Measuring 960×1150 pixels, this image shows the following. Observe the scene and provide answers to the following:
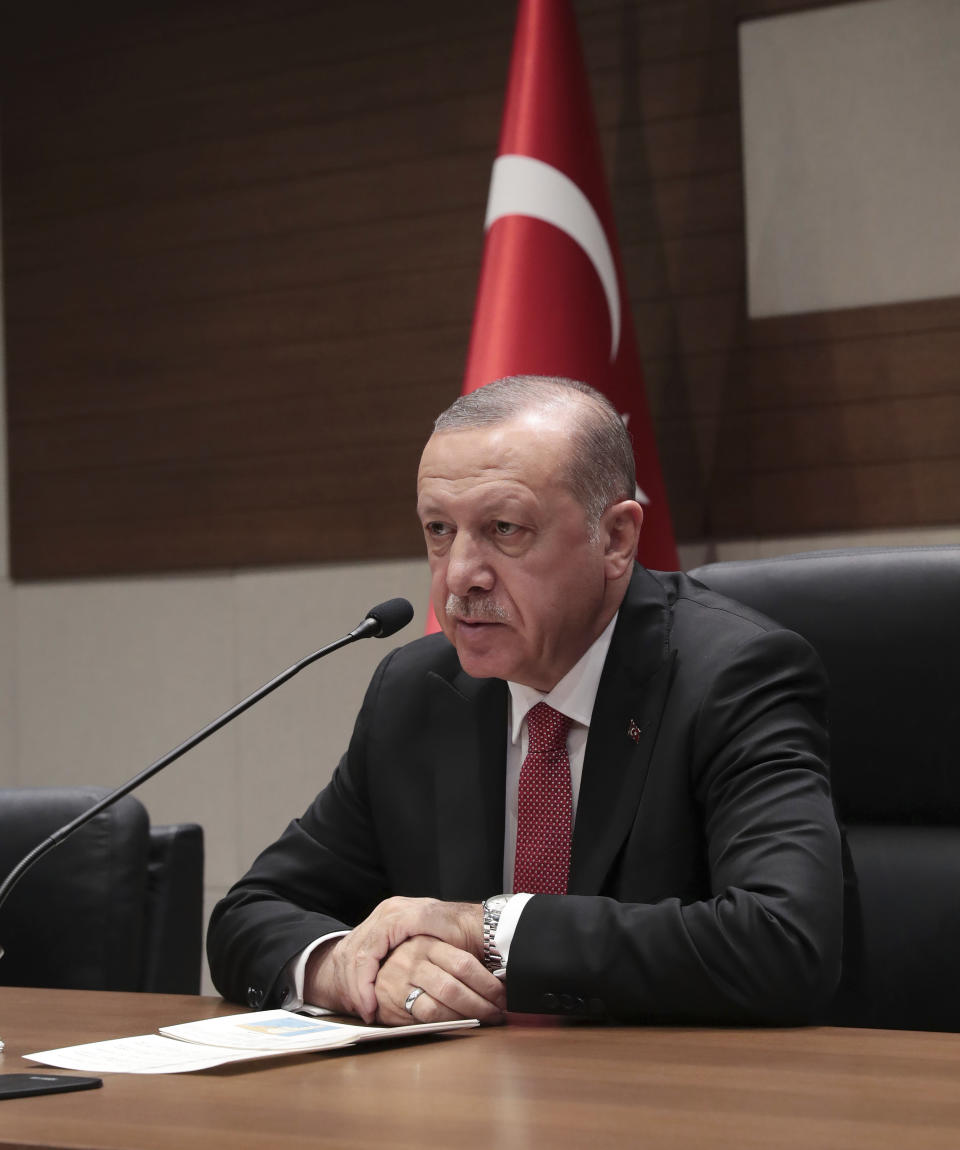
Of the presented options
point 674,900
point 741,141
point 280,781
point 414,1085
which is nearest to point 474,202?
point 741,141

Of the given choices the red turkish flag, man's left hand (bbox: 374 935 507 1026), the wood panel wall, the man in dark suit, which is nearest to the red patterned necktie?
the man in dark suit

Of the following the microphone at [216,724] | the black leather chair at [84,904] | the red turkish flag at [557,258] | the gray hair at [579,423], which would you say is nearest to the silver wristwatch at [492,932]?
the microphone at [216,724]

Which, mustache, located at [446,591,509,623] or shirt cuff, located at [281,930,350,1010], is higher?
mustache, located at [446,591,509,623]

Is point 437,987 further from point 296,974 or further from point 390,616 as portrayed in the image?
point 390,616

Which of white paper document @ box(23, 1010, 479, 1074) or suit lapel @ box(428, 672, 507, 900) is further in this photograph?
suit lapel @ box(428, 672, 507, 900)

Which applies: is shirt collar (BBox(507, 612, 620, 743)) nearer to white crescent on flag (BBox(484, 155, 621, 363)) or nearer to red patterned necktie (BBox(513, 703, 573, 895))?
red patterned necktie (BBox(513, 703, 573, 895))

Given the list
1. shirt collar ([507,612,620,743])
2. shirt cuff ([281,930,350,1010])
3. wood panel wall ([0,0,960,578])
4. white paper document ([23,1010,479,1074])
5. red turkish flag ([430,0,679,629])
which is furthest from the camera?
wood panel wall ([0,0,960,578])

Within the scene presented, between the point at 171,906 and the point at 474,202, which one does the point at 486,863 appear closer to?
the point at 171,906

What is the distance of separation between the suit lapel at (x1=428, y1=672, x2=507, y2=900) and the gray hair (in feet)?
0.90

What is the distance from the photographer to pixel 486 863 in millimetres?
1785

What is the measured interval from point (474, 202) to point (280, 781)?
155 cm

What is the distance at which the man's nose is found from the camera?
1.76 metres

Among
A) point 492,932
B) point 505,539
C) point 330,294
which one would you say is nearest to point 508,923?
point 492,932

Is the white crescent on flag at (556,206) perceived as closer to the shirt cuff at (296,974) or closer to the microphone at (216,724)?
the microphone at (216,724)
